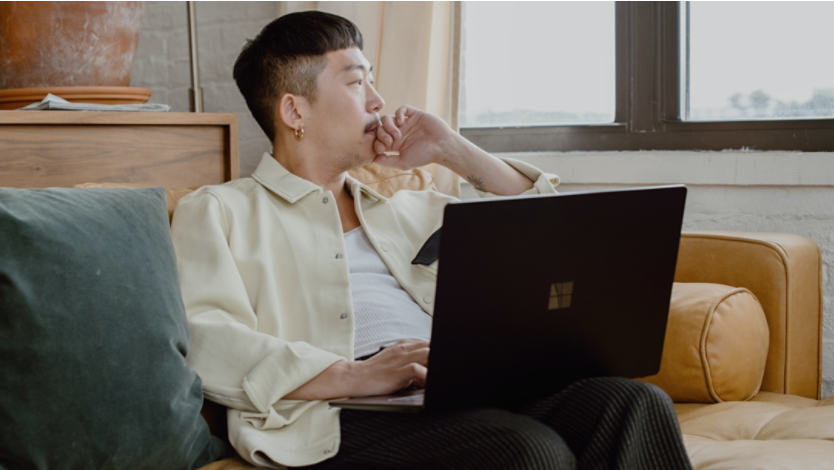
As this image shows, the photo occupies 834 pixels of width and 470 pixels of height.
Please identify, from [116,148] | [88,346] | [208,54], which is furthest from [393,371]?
Result: [208,54]

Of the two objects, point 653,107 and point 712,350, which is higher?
point 653,107

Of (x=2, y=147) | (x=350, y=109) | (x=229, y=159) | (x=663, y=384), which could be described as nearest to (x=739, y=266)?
(x=663, y=384)

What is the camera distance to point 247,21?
2430 millimetres

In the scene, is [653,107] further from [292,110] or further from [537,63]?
[292,110]

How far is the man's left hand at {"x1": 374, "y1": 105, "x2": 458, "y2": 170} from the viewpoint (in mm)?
1644

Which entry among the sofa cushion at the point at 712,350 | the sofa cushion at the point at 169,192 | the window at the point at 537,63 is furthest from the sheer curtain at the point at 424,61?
the sofa cushion at the point at 712,350

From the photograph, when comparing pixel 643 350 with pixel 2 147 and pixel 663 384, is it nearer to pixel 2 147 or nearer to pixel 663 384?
pixel 663 384

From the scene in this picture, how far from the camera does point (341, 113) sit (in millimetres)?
1505

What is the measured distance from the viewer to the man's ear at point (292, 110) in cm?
152

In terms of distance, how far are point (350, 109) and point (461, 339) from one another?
755mm

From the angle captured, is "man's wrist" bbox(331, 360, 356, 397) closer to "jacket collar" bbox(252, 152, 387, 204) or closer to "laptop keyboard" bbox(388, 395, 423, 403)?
"laptop keyboard" bbox(388, 395, 423, 403)

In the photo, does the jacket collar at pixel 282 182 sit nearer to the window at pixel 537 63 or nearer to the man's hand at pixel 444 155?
the man's hand at pixel 444 155

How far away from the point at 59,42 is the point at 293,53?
22.3 inches

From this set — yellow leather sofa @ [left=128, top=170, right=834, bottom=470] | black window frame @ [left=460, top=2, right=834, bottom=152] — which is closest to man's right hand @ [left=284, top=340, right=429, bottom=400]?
yellow leather sofa @ [left=128, top=170, right=834, bottom=470]
